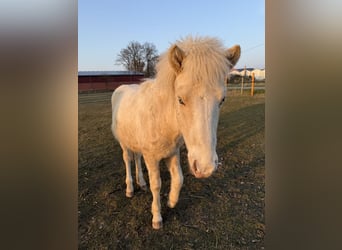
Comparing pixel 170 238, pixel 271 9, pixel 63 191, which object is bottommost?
pixel 170 238

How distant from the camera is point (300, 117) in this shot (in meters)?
0.74

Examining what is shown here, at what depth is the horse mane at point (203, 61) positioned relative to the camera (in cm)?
118

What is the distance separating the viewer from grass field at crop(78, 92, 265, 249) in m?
1.78

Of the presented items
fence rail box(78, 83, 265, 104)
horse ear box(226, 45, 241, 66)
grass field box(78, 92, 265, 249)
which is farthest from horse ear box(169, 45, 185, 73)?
grass field box(78, 92, 265, 249)

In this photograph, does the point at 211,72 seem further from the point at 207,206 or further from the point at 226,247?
the point at 207,206

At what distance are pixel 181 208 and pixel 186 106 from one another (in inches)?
52.7

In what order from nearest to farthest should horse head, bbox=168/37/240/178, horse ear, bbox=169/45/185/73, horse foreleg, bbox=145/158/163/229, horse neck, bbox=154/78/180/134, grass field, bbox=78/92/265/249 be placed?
horse head, bbox=168/37/240/178
horse ear, bbox=169/45/185/73
horse neck, bbox=154/78/180/134
grass field, bbox=78/92/265/249
horse foreleg, bbox=145/158/163/229

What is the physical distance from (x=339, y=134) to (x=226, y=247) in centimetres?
133

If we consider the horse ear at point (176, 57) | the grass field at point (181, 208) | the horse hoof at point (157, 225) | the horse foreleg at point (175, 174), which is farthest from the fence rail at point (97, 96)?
the horse hoof at point (157, 225)

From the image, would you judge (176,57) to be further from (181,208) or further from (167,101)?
(181,208)

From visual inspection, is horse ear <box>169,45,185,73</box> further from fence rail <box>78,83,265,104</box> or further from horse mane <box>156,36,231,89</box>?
fence rail <box>78,83,265,104</box>

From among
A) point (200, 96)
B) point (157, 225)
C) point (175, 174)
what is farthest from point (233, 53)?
point (157, 225)

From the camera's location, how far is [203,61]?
1210mm

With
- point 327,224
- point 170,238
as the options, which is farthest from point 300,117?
point 170,238
